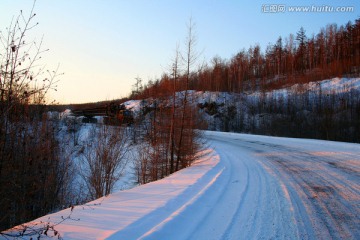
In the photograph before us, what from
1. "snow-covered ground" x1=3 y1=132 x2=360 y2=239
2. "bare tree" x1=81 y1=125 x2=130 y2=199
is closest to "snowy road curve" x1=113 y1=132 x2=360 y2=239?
"snow-covered ground" x1=3 y1=132 x2=360 y2=239

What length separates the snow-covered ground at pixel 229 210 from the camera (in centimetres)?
489

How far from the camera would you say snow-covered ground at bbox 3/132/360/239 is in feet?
16.0

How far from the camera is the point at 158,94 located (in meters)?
18.0

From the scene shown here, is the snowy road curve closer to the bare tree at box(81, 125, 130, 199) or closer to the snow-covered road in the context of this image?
the snow-covered road

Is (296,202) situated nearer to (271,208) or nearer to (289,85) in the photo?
(271,208)

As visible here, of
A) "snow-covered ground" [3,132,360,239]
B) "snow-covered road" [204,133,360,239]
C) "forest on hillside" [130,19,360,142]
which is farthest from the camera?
"forest on hillside" [130,19,360,142]

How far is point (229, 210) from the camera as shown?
6.14 m

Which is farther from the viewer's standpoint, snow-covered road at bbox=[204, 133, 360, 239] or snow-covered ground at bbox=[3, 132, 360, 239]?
snow-covered road at bbox=[204, 133, 360, 239]

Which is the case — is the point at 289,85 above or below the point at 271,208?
above

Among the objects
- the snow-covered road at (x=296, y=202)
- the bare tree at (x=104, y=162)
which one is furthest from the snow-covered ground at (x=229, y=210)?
the bare tree at (x=104, y=162)

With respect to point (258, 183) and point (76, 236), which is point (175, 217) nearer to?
point (76, 236)

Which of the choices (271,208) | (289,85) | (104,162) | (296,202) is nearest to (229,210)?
(271,208)

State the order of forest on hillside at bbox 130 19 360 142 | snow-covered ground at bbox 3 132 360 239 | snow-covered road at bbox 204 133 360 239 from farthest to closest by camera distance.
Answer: forest on hillside at bbox 130 19 360 142 → snow-covered road at bbox 204 133 360 239 → snow-covered ground at bbox 3 132 360 239

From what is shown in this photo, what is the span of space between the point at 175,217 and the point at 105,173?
6699 mm
